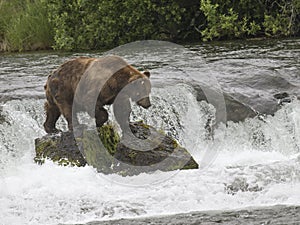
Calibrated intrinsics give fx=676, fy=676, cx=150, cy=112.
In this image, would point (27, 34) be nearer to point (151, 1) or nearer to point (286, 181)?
point (151, 1)

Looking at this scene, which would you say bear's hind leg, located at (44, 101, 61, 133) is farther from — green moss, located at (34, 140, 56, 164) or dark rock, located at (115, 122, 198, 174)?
dark rock, located at (115, 122, 198, 174)

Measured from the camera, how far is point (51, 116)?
25.3ft

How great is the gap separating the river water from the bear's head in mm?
756

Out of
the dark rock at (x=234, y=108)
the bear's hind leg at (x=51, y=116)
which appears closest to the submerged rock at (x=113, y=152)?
the bear's hind leg at (x=51, y=116)

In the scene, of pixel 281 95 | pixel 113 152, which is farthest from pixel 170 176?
pixel 281 95

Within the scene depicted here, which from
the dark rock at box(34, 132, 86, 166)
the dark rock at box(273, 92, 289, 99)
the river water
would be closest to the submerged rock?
the dark rock at box(34, 132, 86, 166)

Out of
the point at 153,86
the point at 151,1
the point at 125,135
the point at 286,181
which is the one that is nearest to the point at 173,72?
the point at 153,86

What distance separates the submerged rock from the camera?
6.88m

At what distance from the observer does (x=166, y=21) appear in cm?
1678

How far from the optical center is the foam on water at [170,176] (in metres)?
5.93

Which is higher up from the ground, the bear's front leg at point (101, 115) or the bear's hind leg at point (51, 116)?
the bear's front leg at point (101, 115)

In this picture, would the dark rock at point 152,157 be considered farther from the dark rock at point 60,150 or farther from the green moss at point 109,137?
the dark rock at point 60,150

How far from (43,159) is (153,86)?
2.70 m

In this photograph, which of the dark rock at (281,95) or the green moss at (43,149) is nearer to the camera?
the green moss at (43,149)
